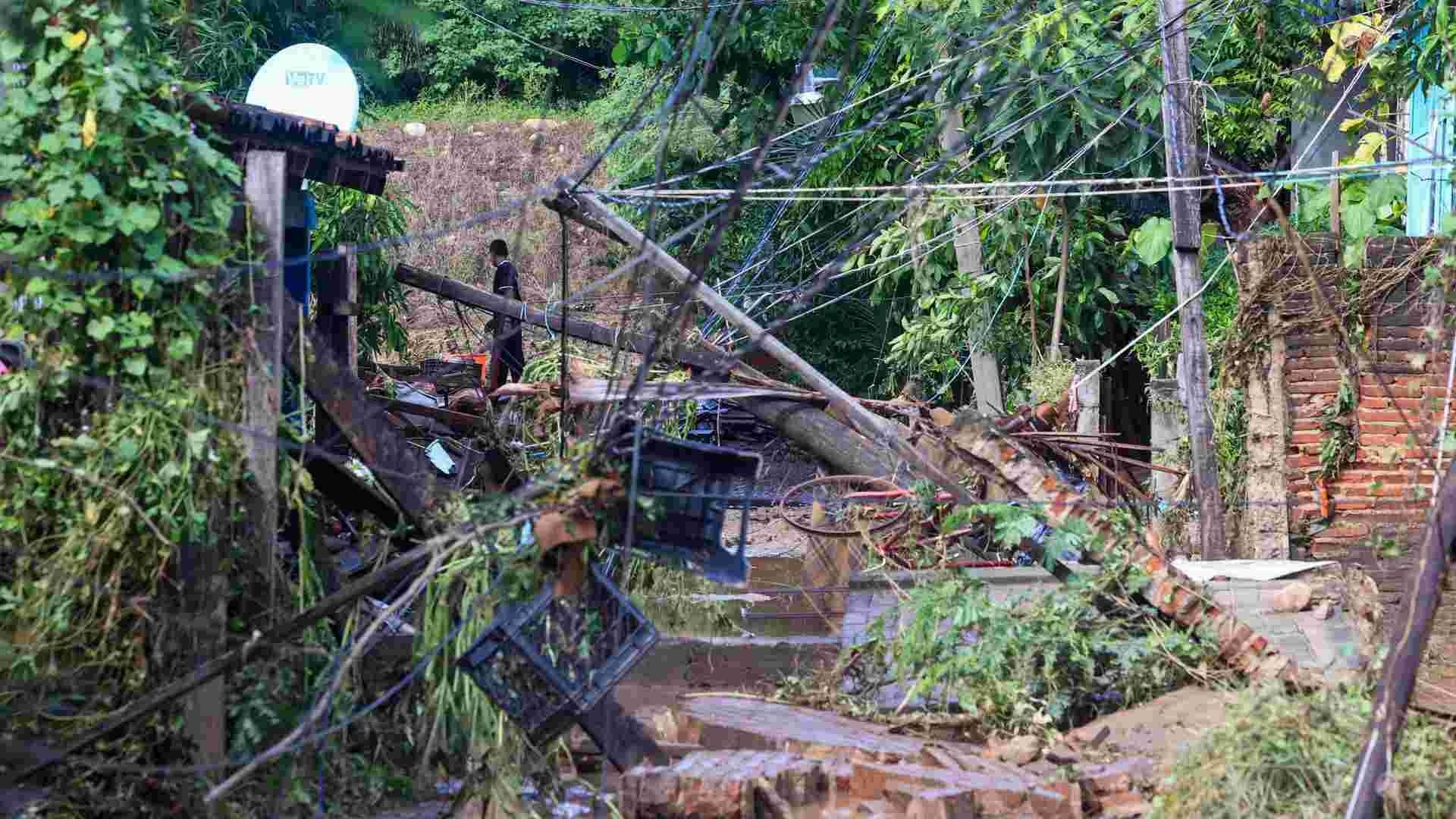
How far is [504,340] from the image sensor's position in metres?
13.0

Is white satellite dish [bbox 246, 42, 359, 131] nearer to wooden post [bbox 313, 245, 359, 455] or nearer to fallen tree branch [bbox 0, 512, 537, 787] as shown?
wooden post [bbox 313, 245, 359, 455]

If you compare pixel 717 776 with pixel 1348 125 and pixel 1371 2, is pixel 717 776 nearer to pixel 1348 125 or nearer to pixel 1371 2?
pixel 1348 125

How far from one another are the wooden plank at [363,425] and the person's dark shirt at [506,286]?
19.0ft

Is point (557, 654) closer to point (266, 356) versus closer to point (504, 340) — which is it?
point (266, 356)

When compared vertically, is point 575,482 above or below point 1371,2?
below

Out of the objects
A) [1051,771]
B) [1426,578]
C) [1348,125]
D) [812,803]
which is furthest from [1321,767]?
[1348,125]

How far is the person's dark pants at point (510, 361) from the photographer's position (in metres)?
13.4

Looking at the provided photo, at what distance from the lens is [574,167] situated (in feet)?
87.6

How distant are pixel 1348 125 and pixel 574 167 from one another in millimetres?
18134

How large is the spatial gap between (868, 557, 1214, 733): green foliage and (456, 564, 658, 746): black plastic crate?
241cm

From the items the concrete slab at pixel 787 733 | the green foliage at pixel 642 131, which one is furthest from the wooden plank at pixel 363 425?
the green foliage at pixel 642 131

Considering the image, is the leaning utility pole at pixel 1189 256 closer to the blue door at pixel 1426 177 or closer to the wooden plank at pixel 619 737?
the blue door at pixel 1426 177

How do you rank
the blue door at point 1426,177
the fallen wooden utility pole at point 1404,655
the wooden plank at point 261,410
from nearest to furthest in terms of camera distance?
1. the fallen wooden utility pole at point 1404,655
2. the wooden plank at point 261,410
3. the blue door at point 1426,177

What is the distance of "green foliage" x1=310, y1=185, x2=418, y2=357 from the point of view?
13.4 meters
